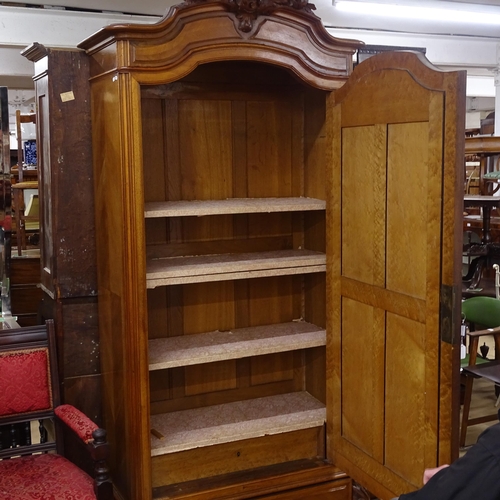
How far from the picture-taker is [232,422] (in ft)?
10.3

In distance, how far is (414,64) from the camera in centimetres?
236

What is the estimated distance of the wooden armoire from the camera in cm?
244

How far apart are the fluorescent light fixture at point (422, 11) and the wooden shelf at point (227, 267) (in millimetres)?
3886

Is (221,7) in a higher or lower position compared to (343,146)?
higher

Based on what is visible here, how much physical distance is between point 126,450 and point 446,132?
1.78 m

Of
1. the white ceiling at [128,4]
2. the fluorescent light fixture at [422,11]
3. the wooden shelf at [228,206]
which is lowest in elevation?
the wooden shelf at [228,206]

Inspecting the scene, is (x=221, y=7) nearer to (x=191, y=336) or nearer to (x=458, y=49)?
(x=191, y=336)

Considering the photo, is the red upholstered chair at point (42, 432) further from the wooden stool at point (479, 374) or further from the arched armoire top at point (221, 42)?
the wooden stool at point (479, 374)

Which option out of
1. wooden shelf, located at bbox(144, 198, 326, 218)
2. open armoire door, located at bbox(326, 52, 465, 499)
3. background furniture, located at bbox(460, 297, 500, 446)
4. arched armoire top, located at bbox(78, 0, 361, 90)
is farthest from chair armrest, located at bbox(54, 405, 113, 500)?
background furniture, located at bbox(460, 297, 500, 446)

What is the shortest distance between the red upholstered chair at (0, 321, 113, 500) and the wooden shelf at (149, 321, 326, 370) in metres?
0.41

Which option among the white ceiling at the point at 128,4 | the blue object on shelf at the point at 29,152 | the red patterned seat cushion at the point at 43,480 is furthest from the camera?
the blue object on shelf at the point at 29,152

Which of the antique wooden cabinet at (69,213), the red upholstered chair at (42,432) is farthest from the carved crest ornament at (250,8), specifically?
the red upholstered chair at (42,432)

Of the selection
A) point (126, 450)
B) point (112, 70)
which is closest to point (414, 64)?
point (112, 70)

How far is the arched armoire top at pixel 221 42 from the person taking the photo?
2.55m
